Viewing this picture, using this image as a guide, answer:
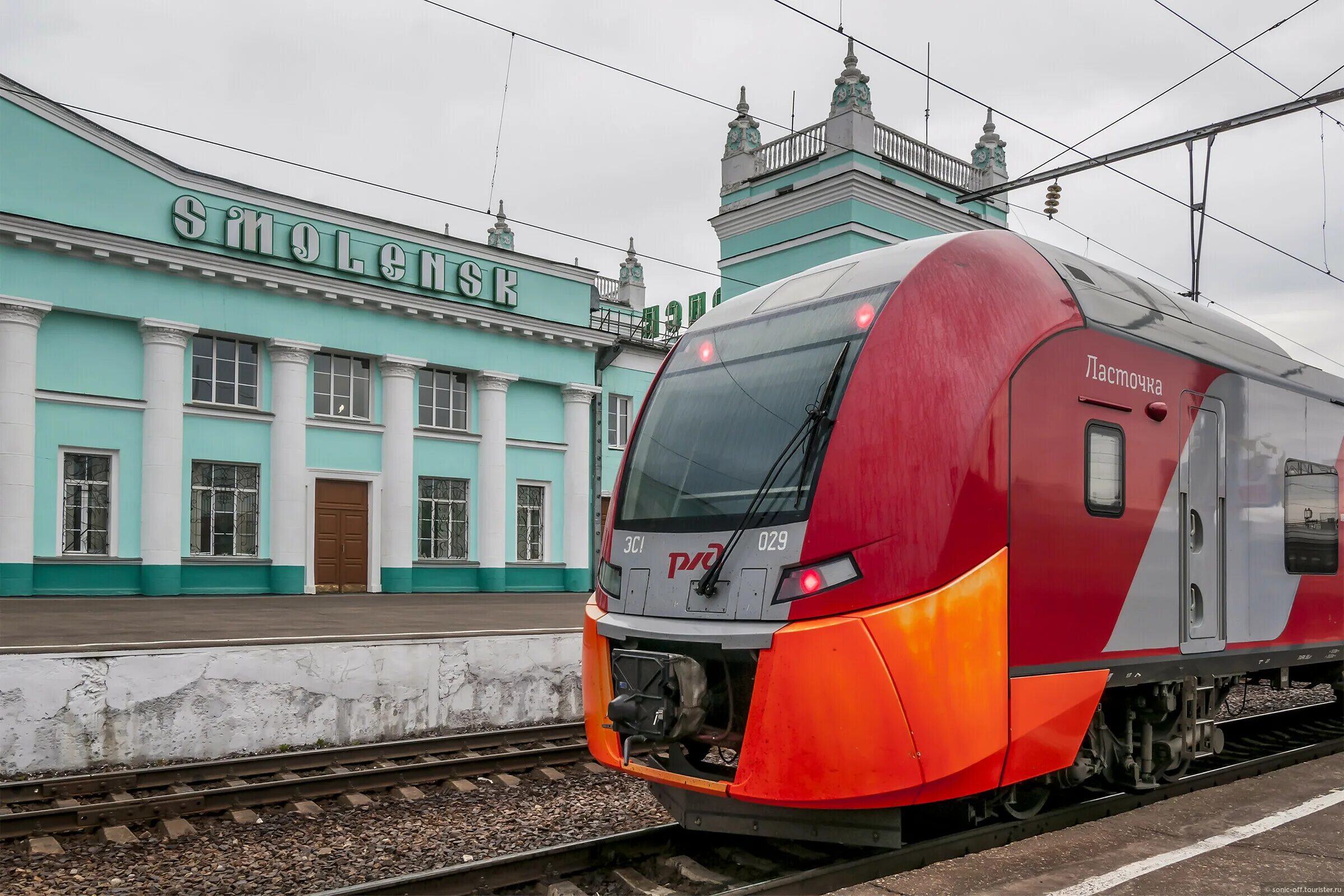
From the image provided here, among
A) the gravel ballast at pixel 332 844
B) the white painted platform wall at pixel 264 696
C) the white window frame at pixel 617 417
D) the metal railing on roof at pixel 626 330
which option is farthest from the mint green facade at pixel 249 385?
the gravel ballast at pixel 332 844

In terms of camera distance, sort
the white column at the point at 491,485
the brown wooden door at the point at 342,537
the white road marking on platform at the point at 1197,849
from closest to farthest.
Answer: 1. the white road marking on platform at the point at 1197,849
2. the brown wooden door at the point at 342,537
3. the white column at the point at 491,485

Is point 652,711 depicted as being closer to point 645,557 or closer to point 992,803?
point 645,557

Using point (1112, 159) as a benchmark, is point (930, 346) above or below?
below

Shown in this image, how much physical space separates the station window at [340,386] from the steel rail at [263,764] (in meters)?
14.4

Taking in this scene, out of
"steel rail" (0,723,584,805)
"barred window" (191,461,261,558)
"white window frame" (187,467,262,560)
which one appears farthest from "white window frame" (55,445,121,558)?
"steel rail" (0,723,584,805)

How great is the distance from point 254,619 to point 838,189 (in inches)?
605

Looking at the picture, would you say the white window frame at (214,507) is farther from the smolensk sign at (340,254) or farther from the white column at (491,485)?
the white column at (491,485)

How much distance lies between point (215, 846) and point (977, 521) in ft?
15.8

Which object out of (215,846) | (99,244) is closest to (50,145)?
(99,244)

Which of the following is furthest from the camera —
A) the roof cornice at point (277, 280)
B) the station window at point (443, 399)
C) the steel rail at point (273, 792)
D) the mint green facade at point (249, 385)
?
the station window at point (443, 399)

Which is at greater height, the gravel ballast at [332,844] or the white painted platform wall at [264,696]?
the white painted platform wall at [264,696]

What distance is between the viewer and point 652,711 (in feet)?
17.5

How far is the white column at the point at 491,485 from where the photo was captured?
2516 centimetres

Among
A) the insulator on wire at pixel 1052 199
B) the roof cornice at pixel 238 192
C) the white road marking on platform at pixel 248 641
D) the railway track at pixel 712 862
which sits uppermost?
the roof cornice at pixel 238 192
